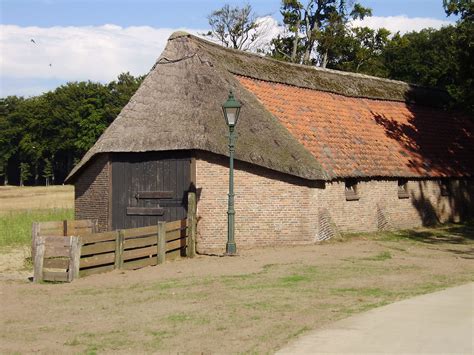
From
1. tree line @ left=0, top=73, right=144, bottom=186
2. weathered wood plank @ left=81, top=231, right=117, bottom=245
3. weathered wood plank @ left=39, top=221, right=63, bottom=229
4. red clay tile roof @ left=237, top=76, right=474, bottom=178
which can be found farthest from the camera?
tree line @ left=0, top=73, right=144, bottom=186

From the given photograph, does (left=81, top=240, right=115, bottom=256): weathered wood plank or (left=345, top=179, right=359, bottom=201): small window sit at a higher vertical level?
(left=345, top=179, right=359, bottom=201): small window

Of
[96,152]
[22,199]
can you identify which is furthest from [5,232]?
[22,199]

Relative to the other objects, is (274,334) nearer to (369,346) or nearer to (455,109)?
(369,346)

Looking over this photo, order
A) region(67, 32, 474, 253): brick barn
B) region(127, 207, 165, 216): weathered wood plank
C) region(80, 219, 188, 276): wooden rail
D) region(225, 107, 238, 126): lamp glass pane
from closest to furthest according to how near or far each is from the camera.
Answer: region(80, 219, 188, 276): wooden rail → region(225, 107, 238, 126): lamp glass pane → region(67, 32, 474, 253): brick barn → region(127, 207, 165, 216): weathered wood plank

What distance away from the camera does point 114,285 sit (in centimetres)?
1369

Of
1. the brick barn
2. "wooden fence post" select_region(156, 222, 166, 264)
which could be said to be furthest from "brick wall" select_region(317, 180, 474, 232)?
"wooden fence post" select_region(156, 222, 166, 264)

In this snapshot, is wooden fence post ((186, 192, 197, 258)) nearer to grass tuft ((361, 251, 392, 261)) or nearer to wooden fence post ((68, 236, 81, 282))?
wooden fence post ((68, 236, 81, 282))

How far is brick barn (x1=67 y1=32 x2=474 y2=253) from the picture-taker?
20328 millimetres

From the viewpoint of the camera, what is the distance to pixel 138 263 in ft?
→ 53.0

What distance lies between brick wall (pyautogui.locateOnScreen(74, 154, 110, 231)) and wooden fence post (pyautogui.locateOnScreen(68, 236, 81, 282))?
728cm

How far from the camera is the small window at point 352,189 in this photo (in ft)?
76.3

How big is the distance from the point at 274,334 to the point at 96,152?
1411 cm

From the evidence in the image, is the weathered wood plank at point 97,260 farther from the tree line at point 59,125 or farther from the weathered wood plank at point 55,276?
the tree line at point 59,125

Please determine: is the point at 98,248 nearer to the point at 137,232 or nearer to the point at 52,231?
the point at 137,232
